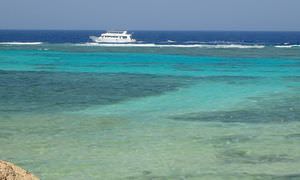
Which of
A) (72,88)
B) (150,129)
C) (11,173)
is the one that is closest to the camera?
(11,173)

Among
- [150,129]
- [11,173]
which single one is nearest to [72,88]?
[150,129]

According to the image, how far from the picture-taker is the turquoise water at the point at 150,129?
→ 11695mm

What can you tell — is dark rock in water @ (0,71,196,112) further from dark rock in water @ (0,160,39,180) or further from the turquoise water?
dark rock in water @ (0,160,39,180)

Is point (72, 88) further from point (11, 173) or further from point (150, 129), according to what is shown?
point (11, 173)

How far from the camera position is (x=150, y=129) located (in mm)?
15930

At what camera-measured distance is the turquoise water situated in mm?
11695

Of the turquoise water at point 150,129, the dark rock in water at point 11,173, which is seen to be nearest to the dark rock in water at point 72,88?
the turquoise water at point 150,129

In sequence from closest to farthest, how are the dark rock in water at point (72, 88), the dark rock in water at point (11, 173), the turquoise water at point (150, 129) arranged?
the dark rock in water at point (11, 173), the turquoise water at point (150, 129), the dark rock in water at point (72, 88)

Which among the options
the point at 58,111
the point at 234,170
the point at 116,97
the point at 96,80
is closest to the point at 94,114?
the point at 58,111

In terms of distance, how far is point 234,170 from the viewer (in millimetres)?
11398

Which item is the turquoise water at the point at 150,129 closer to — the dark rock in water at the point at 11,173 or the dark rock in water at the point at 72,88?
the dark rock in water at the point at 72,88

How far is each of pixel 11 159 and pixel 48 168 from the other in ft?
4.07

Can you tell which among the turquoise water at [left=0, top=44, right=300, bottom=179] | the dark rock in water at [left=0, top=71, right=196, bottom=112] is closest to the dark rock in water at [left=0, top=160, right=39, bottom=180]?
the turquoise water at [left=0, top=44, right=300, bottom=179]

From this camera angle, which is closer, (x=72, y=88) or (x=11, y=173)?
(x=11, y=173)
